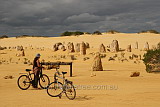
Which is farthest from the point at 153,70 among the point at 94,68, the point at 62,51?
the point at 62,51

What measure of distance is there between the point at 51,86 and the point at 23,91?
1.89m

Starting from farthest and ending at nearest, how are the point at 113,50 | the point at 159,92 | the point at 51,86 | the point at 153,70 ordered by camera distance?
the point at 113,50
the point at 153,70
the point at 159,92
the point at 51,86

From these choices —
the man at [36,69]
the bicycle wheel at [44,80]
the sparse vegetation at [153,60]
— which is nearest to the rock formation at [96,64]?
the sparse vegetation at [153,60]

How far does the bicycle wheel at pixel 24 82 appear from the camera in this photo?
9766 millimetres

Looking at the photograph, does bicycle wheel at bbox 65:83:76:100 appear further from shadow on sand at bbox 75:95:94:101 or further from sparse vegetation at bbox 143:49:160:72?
sparse vegetation at bbox 143:49:160:72

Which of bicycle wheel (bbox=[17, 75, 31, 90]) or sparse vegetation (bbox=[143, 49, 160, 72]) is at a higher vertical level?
sparse vegetation (bbox=[143, 49, 160, 72])

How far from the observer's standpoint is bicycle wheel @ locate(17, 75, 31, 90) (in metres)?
9.77

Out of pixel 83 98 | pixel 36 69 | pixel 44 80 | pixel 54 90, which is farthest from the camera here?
pixel 44 80

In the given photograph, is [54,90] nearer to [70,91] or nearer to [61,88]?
[61,88]

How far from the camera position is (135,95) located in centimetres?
841

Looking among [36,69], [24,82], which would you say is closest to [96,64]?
[36,69]

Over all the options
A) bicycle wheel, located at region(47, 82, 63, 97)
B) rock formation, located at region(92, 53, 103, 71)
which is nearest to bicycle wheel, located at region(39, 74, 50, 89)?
bicycle wheel, located at region(47, 82, 63, 97)

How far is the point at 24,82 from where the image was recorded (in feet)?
31.9

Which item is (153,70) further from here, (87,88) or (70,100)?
(70,100)
